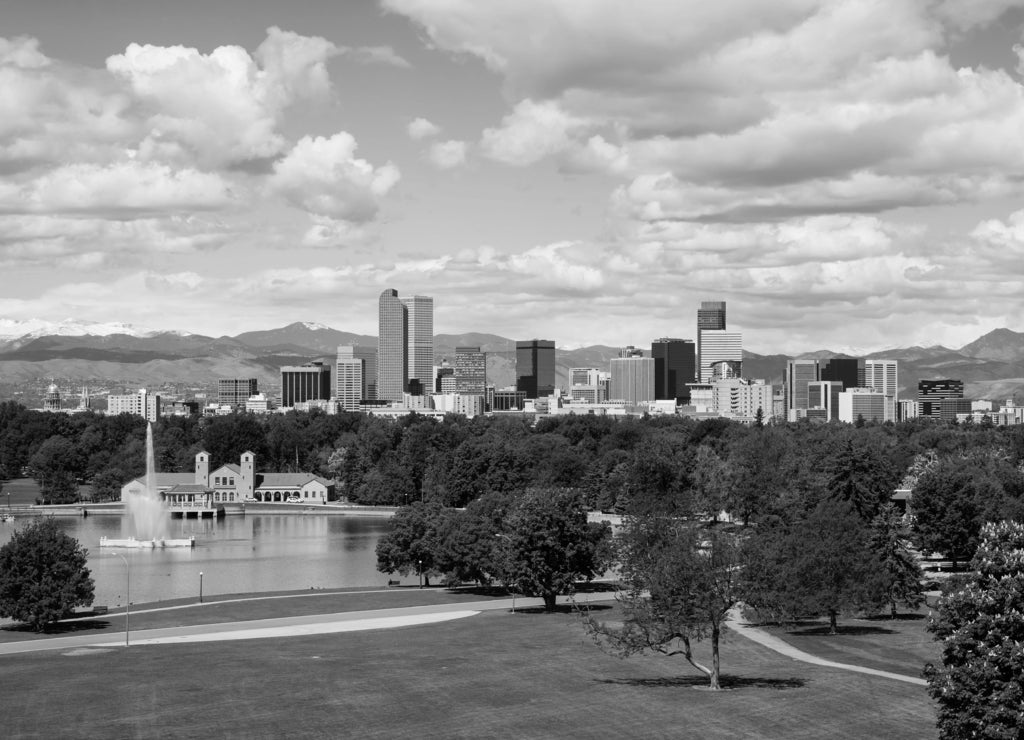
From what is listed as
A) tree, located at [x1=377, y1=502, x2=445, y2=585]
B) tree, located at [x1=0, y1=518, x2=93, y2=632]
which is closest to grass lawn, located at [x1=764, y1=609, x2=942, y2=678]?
tree, located at [x1=377, y1=502, x2=445, y2=585]

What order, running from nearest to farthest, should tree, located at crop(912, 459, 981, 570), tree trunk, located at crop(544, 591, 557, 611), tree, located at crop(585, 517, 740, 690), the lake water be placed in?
tree, located at crop(585, 517, 740, 690) → tree trunk, located at crop(544, 591, 557, 611) → tree, located at crop(912, 459, 981, 570) → the lake water

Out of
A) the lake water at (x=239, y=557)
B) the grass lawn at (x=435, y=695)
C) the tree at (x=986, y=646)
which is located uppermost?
the tree at (x=986, y=646)

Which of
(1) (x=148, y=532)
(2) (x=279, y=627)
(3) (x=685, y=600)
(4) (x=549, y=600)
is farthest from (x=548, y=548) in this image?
(1) (x=148, y=532)

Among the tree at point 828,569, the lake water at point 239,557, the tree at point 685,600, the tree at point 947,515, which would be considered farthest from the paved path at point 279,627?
the tree at point 947,515

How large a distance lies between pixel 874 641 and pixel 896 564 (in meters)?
8.36

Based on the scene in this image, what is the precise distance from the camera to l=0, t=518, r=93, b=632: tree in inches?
2475

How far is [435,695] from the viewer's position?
4288 centimetres

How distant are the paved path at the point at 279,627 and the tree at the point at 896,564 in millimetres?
19066

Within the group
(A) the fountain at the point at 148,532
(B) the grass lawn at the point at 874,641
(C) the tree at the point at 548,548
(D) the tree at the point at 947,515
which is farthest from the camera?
(A) the fountain at the point at 148,532

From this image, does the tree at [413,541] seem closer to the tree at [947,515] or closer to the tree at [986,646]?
the tree at [947,515]

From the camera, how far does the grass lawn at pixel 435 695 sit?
37.8 m

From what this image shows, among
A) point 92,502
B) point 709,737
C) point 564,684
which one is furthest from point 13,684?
point 92,502

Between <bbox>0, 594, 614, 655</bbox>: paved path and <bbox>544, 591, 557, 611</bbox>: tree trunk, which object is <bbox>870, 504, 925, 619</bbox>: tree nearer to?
<bbox>544, 591, 557, 611</bbox>: tree trunk

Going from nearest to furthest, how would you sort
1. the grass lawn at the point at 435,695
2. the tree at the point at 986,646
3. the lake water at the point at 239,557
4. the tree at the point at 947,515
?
the tree at the point at 986,646, the grass lawn at the point at 435,695, the tree at the point at 947,515, the lake water at the point at 239,557
